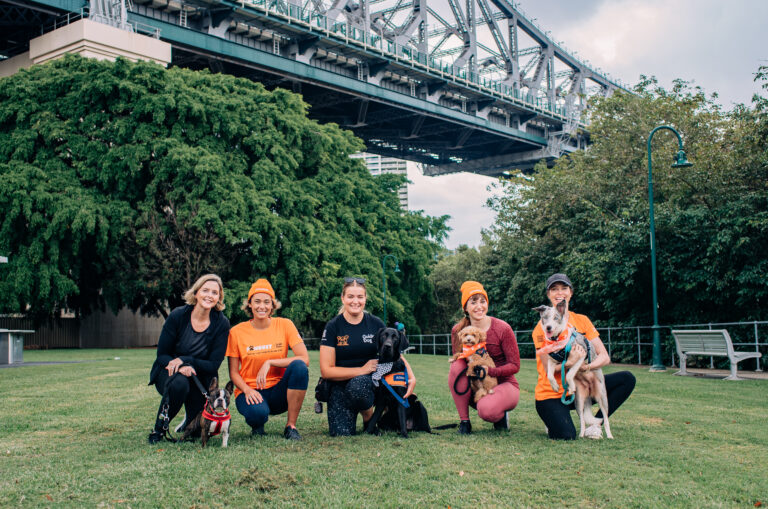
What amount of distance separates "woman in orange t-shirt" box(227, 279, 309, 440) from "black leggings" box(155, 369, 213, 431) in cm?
31

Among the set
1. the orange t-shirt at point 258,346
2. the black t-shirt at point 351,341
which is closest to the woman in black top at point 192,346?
the orange t-shirt at point 258,346

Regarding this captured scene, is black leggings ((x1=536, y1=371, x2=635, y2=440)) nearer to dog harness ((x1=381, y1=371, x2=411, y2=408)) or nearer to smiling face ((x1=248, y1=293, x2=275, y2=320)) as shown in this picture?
dog harness ((x1=381, y1=371, x2=411, y2=408))

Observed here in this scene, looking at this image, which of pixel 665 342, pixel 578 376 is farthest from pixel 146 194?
pixel 578 376

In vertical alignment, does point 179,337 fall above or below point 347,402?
above

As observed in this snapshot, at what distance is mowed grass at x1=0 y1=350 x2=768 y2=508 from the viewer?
393cm

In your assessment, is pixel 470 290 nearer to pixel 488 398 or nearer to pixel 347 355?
pixel 488 398

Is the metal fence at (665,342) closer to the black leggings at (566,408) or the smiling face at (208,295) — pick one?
the black leggings at (566,408)

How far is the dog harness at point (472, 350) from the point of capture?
601 centimetres

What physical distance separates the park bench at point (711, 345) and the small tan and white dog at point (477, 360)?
8024 millimetres

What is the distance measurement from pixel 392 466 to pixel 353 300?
5.52ft

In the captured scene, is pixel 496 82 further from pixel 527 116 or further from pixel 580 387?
pixel 580 387

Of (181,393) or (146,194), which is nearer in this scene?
(181,393)

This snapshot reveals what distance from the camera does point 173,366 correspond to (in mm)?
5535

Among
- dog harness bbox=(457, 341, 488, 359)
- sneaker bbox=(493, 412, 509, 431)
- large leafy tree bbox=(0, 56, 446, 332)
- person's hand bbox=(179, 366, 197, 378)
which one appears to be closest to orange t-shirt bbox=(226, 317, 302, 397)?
person's hand bbox=(179, 366, 197, 378)
